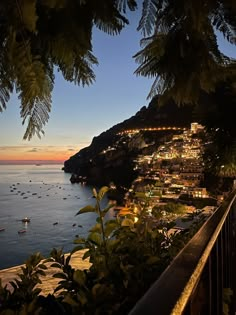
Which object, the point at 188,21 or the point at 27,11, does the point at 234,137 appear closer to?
the point at 188,21

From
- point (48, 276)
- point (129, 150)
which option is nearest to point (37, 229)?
point (48, 276)

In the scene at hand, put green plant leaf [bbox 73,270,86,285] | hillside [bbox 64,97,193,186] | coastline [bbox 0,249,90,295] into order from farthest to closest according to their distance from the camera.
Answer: hillside [bbox 64,97,193,186], coastline [bbox 0,249,90,295], green plant leaf [bbox 73,270,86,285]

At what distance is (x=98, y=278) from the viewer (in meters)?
1.16

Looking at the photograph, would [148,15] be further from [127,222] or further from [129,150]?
[129,150]

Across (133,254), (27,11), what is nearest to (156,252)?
(133,254)

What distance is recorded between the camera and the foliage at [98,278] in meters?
1.03

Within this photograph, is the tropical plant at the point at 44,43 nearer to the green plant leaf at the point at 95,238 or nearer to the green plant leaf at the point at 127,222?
the green plant leaf at the point at 95,238

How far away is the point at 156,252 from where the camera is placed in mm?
1727

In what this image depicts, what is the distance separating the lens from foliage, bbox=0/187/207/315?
1.03m

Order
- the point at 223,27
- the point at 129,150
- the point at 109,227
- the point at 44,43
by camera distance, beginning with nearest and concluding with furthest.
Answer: the point at 44,43
the point at 109,227
the point at 223,27
the point at 129,150

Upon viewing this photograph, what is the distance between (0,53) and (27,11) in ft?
0.97

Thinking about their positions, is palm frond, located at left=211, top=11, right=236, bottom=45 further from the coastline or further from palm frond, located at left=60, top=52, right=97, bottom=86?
the coastline

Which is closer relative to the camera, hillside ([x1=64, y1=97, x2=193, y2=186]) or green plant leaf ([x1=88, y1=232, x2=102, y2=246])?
green plant leaf ([x1=88, y1=232, x2=102, y2=246])

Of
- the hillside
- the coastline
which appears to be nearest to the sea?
the hillside
